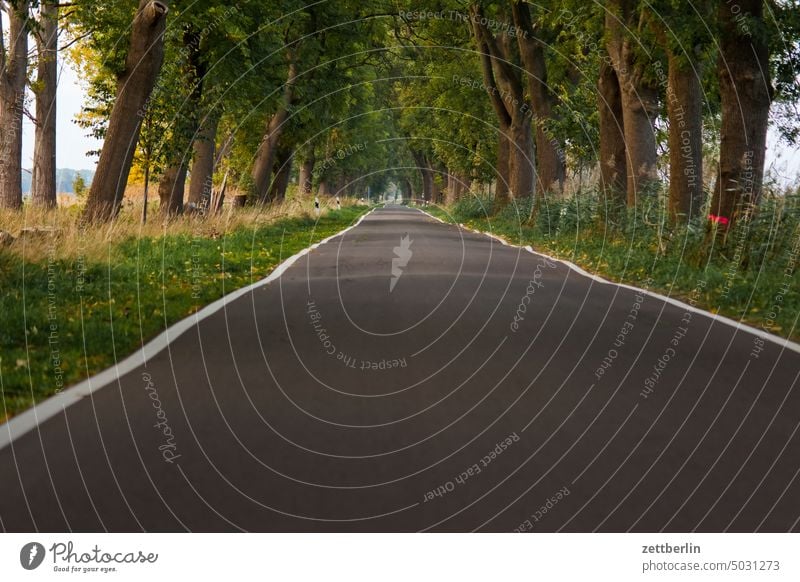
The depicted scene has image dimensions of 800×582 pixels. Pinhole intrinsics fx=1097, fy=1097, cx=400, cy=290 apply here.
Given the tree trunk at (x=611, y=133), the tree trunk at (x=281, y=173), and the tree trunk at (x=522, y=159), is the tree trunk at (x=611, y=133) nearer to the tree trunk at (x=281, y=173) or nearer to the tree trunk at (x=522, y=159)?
the tree trunk at (x=522, y=159)

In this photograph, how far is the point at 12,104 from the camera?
25.8 metres

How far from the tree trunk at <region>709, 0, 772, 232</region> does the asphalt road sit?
699 centimetres

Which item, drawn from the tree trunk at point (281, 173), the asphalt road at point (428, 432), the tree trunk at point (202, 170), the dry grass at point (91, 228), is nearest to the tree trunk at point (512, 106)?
the tree trunk at point (281, 173)

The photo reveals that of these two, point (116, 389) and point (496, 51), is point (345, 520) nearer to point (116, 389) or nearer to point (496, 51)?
point (116, 389)

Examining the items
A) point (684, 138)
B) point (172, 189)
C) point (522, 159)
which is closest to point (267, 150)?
point (522, 159)

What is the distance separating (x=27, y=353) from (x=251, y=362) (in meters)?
1.95

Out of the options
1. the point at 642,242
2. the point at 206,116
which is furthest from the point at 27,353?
the point at 206,116

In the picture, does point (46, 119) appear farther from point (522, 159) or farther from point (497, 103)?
point (497, 103)

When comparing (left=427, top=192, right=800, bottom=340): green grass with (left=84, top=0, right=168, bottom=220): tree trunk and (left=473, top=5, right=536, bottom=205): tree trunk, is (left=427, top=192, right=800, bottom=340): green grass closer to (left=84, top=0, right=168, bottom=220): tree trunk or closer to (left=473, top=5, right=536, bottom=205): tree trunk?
(left=84, top=0, right=168, bottom=220): tree trunk

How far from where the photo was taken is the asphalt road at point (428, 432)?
5051 millimetres

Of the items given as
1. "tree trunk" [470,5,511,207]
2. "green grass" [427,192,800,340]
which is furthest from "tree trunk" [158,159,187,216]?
"tree trunk" [470,5,511,207]

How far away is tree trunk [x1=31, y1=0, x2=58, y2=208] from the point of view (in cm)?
2742

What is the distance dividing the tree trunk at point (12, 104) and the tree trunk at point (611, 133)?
14.1 m

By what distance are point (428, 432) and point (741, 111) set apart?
13.4 m
